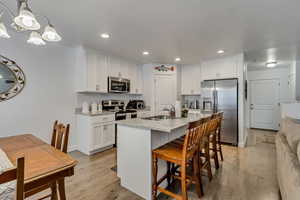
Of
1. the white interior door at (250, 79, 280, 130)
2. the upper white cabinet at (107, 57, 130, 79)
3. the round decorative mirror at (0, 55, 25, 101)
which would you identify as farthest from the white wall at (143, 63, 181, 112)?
the white interior door at (250, 79, 280, 130)

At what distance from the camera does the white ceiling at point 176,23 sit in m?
1.84

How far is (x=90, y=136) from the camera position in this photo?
10.5ft

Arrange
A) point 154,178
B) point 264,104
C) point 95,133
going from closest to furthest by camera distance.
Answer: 1. point 154,178
2. point 95,133
3. point 264,104

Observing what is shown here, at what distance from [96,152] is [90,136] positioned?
0.46 meters

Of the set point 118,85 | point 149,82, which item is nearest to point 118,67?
point 118,85

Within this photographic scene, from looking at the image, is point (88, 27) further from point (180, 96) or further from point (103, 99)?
point (180, 96)

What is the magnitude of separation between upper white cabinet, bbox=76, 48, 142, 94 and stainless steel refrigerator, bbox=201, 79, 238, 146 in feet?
8.40

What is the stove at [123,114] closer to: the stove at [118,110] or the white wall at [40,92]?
the stove at [118,110]

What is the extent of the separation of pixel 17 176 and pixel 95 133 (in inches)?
106

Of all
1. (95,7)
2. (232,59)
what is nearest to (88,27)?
(95,7)

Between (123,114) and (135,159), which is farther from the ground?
(123,114)

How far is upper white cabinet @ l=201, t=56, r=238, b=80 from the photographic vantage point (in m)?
3.87

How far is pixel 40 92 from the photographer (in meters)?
3.06

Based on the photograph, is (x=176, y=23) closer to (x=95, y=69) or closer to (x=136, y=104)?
(x=95, y=69)
